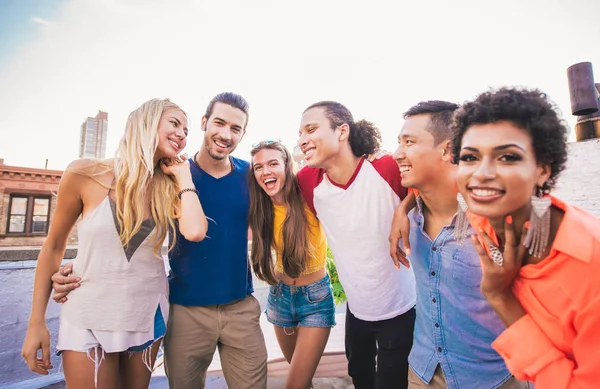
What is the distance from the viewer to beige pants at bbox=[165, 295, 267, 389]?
2.43m

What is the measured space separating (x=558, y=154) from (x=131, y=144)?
2.53m

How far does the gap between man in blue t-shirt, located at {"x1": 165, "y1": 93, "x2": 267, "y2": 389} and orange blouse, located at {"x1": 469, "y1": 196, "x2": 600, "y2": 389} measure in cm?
196

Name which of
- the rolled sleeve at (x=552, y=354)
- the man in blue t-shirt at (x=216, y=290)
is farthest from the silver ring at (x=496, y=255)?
Result: the man in blue t-shirt at (x=216, y=290)

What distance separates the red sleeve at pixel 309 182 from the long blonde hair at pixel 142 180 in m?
1.27

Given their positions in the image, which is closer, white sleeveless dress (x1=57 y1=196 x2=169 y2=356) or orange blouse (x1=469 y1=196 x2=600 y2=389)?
orange blouse (x1=469 y1=196 x2=600 y2=389)

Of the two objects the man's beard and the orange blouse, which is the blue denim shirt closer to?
the orange blouse

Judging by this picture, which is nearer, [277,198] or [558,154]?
[558,154]

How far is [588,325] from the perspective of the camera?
98 cm

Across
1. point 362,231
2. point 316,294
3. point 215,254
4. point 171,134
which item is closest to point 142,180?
point 171,134

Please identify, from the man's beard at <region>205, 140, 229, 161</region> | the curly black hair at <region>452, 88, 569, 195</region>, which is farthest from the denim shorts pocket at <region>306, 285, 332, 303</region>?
the curly black hair at <region>452, 88, 569, 195</region>

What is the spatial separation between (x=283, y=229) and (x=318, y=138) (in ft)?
3.12

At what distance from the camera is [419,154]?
82.1 inches

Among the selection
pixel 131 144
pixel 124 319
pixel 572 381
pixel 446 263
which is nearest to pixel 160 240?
pixel 124 319

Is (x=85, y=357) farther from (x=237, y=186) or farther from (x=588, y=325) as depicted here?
(x=588, y=325)
